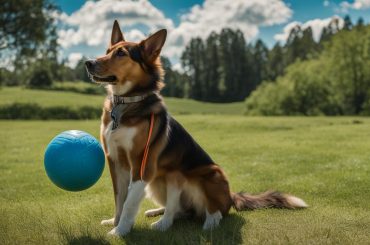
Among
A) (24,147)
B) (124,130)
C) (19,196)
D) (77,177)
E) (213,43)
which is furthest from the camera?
(213,43)

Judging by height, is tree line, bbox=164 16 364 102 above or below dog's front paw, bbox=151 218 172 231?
above

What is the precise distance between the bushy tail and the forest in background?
251cm

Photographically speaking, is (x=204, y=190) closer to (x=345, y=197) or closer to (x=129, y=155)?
(x=129, y=155)

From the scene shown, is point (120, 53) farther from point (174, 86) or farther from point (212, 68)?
point (174, 86)

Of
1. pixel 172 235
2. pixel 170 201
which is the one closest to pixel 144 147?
pixel 170 201

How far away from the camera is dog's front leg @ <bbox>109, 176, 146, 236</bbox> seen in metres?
5.89

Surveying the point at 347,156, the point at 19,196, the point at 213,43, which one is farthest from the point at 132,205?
the point at 213,43

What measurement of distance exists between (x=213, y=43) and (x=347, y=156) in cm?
9713

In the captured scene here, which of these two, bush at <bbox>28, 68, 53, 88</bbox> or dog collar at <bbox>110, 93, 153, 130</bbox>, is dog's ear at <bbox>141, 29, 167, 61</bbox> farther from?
bush at <bbox>28, 68, 53, 88</bbox>

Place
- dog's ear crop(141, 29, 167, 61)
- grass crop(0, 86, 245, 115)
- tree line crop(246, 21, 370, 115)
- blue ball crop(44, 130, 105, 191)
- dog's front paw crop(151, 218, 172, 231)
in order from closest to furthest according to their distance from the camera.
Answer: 1. dog's ear crop(141, 29, 167, 61)
2. blue ball crop(44, 130, 105, 191)
3. dog's front paw crop(151, 218, 172, 231)
4. grass crop(0, 86, 245, 115)
5. tree line crop(246, 21, 370, 115)

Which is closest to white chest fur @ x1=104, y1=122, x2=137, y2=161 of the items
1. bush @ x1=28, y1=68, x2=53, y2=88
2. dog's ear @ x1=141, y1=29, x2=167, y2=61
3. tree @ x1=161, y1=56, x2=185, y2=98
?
dog's ear @ x1=141, y1=29, x2=167, y2=61

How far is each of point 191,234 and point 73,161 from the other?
196 centimetres

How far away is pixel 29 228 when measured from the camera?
618 centimetres

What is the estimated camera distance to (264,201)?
24.2 ft
